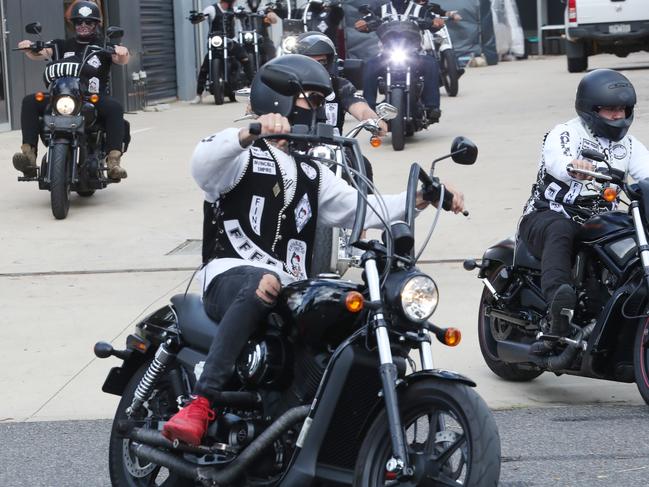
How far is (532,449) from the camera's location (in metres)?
5.73

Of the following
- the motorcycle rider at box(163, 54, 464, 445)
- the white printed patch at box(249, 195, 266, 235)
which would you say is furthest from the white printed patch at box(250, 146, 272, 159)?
the white printed patch at box(249, 195, 266, 235)

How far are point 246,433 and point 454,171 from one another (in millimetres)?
8756

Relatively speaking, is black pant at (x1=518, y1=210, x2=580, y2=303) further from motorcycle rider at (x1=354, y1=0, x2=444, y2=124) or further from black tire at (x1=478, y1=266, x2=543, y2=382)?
motorcycle rider at (x1=354, y1=0, x2=444, y2=124)

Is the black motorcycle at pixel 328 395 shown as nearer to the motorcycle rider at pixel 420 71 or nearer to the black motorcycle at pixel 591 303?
the black motorcycle at pixel 591 303

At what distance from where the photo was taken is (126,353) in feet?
16.9

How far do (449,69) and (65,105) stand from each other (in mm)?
9169

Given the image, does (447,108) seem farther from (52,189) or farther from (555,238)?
(555,238)

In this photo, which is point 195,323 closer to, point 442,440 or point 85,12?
point 442,440

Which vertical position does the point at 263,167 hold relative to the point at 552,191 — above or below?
above

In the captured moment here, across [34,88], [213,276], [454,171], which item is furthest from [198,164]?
[34,88]

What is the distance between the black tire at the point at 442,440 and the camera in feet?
12.8

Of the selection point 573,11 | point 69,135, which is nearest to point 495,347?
point 69,135

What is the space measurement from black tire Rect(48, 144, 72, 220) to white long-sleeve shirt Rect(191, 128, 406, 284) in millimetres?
6468

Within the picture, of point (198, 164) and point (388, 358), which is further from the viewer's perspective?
point (198, 164)
